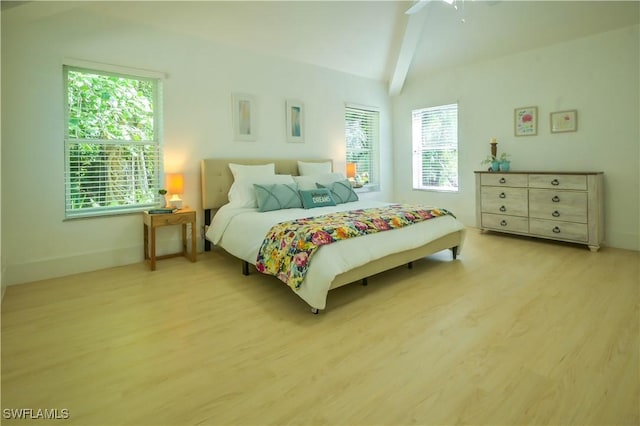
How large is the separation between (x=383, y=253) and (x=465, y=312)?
0.76 meters

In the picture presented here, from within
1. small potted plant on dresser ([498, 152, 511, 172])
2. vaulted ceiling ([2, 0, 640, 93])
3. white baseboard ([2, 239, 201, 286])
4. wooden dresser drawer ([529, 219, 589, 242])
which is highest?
vaulted ceiling ([2, 0, 640, 93])

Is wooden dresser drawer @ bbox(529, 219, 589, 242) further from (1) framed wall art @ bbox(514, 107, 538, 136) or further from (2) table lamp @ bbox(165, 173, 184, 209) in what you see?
A: (2) table lamp @ bbox(165, 173, 184, 209)

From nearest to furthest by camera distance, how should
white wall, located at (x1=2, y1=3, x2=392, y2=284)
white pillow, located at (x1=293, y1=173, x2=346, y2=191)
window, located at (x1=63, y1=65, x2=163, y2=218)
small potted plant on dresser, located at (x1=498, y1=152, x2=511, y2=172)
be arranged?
white wall, located at (x1=2, y1=3, x2=392, y2=284), window, located at (x1=63, y1=65, x2=163, y2=218), white pillow, located at (x1=293, y1=173, x2=346, y2=191), small potted plant on dresser, located at (x1=498, y1=152, x2=511, y2=172)

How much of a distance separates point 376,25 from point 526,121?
2477 millimetres

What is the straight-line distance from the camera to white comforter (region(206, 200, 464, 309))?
7.98 ft

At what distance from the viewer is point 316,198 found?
3949 mm

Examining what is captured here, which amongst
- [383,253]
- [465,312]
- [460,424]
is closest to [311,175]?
[383,253]

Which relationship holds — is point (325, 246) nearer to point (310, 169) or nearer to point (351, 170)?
point (310, 169)

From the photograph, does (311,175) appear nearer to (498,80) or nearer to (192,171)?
(192,171)

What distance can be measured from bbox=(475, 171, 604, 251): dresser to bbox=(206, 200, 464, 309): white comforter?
55.5 inches

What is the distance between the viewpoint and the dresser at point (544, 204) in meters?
3.94

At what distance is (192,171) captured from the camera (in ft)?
13.7

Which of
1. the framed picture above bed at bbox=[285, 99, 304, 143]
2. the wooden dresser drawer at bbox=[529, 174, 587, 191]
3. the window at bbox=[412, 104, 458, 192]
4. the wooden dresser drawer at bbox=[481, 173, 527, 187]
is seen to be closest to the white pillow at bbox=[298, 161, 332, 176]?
the framed picture above bed at bbox=[285, 99, 304, 143]

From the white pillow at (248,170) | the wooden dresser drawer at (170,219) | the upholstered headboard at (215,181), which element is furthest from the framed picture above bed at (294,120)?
the wooden dresser drawer at (170,219)
